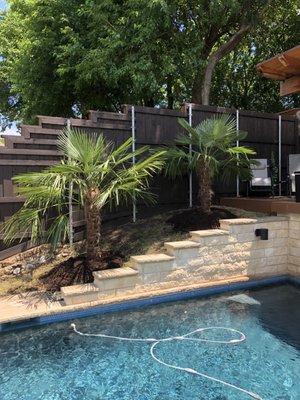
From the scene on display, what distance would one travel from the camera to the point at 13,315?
4.24m

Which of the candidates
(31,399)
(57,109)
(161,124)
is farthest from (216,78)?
(31,399)

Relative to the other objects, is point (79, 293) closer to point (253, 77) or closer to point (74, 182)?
point (74, 182)

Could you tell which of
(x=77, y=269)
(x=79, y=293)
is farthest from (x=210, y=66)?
(x=79, y=293)

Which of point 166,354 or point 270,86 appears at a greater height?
point 270,86

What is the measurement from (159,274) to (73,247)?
1.60m

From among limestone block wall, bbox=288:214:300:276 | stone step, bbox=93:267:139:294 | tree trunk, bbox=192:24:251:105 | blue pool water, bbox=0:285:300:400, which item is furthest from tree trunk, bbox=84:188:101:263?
tree trunk, bbox=192:24:251:105

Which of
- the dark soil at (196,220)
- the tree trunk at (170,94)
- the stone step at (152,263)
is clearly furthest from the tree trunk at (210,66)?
the stone step at (152,263)

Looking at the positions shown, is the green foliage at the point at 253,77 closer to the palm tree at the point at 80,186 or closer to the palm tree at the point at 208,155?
the palm tree at the point at 208,155

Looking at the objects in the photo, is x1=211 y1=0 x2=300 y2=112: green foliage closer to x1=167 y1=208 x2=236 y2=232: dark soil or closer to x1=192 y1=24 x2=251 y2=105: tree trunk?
x1=192 y1=24 x2=251 y2=105: tree trunk

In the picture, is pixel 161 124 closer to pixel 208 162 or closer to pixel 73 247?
pixel 208 162

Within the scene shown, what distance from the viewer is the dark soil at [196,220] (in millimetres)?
6133

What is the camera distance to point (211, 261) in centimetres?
556

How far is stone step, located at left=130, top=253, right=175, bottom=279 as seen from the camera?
5.02 m

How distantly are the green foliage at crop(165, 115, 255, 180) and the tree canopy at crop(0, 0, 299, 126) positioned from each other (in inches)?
135
